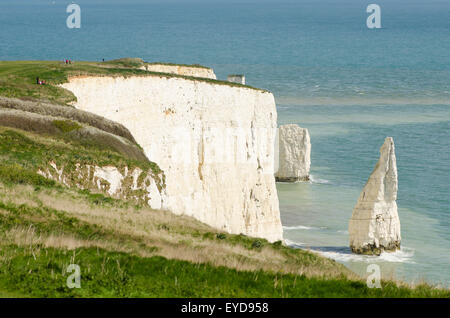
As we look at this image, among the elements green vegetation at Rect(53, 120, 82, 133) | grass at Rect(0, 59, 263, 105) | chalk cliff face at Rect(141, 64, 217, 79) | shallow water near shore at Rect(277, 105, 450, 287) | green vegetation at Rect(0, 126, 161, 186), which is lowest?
shallow water near shore at Rect(277, 105, 450, 287)

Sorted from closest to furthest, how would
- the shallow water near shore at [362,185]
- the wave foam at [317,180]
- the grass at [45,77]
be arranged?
1. the grass at [45,77]
2. the shallow water near shore at [362,185]
3. the wave foam at [317,180]

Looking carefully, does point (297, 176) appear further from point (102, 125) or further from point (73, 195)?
point (73, 195)

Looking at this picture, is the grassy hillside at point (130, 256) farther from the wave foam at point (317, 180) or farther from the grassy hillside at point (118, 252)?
the wave foam at point (317, 180)

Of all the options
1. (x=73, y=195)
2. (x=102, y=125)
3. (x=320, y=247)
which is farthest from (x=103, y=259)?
(x=320, y=247)

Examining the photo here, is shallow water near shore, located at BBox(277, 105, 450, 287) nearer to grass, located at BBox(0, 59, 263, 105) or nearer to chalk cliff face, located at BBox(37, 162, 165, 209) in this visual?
chalk cliff face, located at BBox(37, 162, 165, 209)

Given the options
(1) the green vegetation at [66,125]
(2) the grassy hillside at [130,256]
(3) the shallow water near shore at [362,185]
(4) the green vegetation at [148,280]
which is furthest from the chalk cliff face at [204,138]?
(4) the green vegetation at [148,280]

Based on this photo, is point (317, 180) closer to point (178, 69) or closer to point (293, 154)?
point (293, 154)

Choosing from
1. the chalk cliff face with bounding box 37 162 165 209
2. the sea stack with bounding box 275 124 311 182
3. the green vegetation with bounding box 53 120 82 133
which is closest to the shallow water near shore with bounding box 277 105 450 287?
the sea stack with bounding box 275 124 311 182
